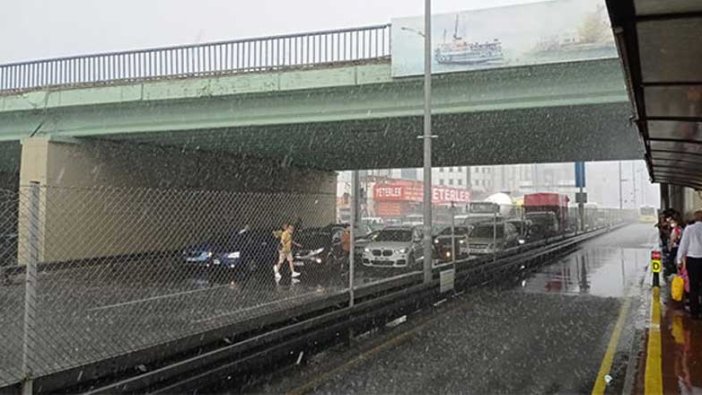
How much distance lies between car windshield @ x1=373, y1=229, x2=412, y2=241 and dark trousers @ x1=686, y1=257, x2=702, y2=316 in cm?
1124

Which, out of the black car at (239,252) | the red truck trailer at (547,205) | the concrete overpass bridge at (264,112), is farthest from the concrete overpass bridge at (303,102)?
the red truck trailer at (547,205)

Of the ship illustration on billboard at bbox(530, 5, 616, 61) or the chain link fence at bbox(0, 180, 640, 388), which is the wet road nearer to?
the chain link fence at bbox(0, 180, 640, 388)

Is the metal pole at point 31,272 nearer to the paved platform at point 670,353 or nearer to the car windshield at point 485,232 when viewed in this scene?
the paved platform at point 670,353

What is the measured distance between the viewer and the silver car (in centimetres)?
1958

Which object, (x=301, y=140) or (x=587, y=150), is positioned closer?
(x=301, y=140)

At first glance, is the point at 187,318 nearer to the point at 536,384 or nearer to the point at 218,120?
the point at 536,384

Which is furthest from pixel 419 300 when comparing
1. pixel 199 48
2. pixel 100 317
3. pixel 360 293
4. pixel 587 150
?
pixel 587 150

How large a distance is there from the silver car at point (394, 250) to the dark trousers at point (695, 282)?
34.4ft

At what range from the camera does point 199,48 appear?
2033 cm

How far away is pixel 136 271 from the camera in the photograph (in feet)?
59.5

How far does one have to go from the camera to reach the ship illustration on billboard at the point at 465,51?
54.3 feet

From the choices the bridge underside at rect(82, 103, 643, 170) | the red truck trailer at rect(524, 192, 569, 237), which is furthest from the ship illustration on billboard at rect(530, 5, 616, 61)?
the red truck trailer at rect(524, 192, 569, 237)

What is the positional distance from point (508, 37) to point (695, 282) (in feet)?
29.3

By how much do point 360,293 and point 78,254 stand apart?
46.8ft
